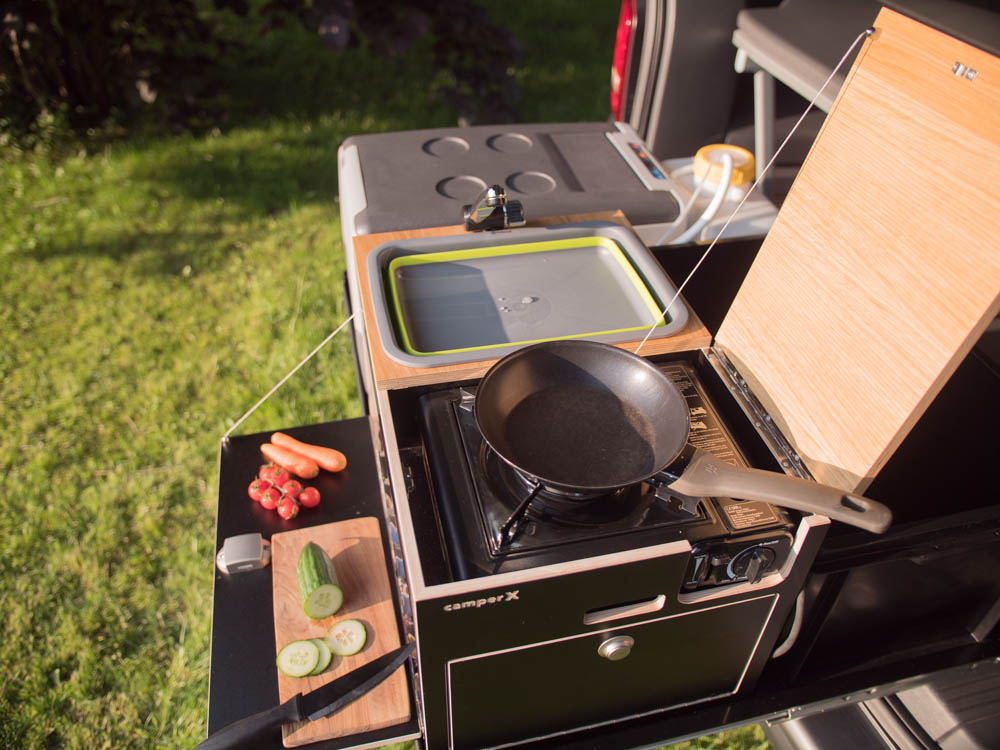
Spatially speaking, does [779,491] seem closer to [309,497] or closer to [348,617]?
[348,617]

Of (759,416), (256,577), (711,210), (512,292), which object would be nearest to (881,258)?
(759,416)

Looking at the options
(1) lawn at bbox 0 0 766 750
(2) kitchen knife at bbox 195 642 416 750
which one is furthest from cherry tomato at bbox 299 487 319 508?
(1) lawn at bbox 0 0 766 750

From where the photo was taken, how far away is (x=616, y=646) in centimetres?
116

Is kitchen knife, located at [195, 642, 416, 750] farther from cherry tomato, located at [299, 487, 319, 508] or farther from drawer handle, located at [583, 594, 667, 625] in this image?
cherry tomato, located at [299, 487, 319, 508]

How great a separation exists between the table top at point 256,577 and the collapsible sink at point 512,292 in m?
0.49

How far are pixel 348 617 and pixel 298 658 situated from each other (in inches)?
5.0

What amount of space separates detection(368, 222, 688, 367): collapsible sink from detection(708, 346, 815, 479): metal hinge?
0.33 ft

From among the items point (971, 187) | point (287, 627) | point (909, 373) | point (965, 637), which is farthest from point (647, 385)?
point (965, 637)

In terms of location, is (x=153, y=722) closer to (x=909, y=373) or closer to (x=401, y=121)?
(x=909, y=373)

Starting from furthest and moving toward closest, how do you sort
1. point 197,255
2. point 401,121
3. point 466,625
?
point 401,121, point 197,255, point 466,625

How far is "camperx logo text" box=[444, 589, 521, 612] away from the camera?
996 millimetres

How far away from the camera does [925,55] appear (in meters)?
0.98

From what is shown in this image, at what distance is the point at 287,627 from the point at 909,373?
45.1 inches

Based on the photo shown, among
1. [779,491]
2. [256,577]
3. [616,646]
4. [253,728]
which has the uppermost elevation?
[779,491]
